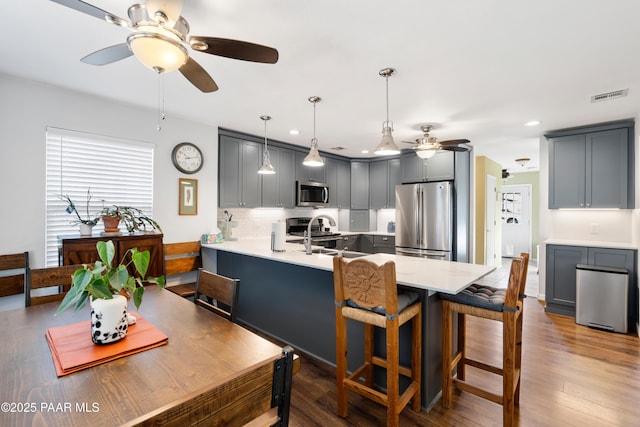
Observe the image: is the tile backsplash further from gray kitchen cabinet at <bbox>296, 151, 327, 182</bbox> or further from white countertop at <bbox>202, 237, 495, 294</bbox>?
white countertop at <bbox>202, 237, 495, 294</bbox>

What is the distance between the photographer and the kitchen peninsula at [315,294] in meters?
1.97

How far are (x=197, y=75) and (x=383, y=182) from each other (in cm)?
463

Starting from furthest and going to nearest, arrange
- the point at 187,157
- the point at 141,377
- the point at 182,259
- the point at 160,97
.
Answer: the point at 187,157 < the point at 182,259 < the point at 160,97 < the point at 141,377

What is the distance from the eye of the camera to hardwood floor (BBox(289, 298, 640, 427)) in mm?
1896

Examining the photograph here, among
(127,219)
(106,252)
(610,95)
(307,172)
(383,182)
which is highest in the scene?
(610,95)

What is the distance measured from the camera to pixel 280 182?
15.9ft

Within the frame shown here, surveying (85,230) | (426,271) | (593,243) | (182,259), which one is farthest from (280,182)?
(593,243)

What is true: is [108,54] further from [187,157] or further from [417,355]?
[417,355]

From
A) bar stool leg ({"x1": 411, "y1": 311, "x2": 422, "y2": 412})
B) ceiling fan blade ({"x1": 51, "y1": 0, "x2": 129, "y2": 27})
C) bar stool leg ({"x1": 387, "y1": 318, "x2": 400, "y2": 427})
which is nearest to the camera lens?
ceiling fan blade ({"x1": 51, "y1": 0, "x2": 129, "y2": 27})

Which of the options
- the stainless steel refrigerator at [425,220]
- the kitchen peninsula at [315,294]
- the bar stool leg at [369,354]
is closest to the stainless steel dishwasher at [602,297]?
the stainless steel refrigerator at [425,220]

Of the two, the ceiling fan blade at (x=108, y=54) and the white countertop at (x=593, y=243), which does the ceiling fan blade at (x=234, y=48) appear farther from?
the white countertop at (x=593, y=243)

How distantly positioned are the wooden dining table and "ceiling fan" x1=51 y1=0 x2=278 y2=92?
129 cm

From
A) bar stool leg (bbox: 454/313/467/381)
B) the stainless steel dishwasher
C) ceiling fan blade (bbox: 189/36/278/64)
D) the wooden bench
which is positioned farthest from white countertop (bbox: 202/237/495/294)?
the stainless steel dishwasher

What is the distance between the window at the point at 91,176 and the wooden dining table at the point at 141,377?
5.42 feet
